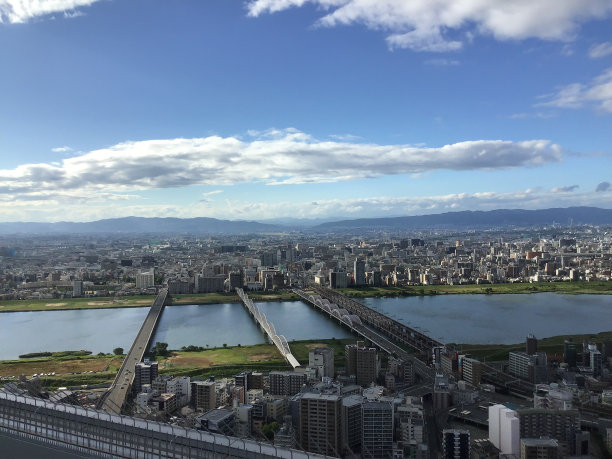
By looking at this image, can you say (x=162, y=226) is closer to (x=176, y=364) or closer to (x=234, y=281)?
(x=234, y=281)

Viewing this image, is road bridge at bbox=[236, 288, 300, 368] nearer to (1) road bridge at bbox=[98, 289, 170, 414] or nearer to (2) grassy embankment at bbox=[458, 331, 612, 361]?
(1) road bridge at bbox=[98, 289, 170, 414]

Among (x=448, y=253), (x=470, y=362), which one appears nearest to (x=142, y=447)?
(x=470, y=362)

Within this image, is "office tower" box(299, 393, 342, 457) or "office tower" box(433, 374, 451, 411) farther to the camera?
"office tower" box(433, 374, 451, 411)

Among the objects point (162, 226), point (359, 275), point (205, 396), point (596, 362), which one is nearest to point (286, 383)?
point (205, 396)

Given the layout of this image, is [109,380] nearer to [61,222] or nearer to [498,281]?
[498,281]

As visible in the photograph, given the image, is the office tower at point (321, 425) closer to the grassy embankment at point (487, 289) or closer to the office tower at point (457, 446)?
the office tower at point (457, 446)

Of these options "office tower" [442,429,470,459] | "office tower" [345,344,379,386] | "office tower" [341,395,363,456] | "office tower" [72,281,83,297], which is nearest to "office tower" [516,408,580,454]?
"office tower" [442,429,470,459]
